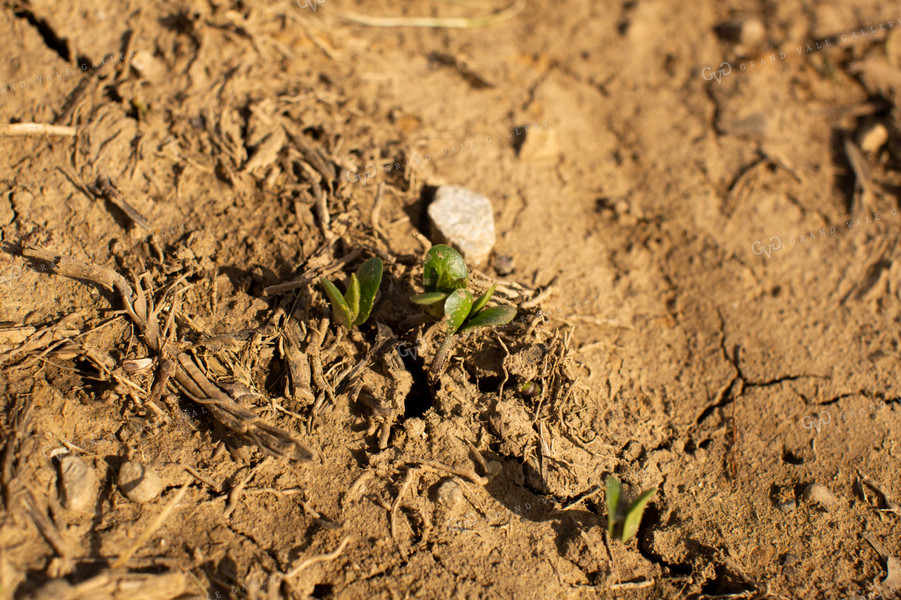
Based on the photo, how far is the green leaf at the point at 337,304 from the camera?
2330 millimetres

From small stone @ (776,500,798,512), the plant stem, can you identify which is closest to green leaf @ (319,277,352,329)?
the plant stem

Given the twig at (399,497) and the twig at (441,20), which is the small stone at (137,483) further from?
the twig at (441,20)

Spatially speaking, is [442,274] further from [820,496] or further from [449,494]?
Answer: [820,496]

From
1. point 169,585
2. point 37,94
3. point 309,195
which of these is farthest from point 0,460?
point 37,94

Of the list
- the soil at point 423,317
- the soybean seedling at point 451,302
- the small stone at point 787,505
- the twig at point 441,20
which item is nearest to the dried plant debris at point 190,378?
the soil at point 423,317

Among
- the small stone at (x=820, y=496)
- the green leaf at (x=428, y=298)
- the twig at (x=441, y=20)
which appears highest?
the twig at (x=441, y=20)

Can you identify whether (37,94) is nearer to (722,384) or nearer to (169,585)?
(169,585)

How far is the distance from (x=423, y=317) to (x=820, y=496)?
1.87 m

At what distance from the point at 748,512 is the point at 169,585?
2255mm

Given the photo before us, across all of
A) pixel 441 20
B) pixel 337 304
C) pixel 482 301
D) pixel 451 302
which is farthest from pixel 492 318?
pixel 441 20

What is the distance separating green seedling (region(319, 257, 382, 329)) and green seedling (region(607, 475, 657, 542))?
120 centimetres

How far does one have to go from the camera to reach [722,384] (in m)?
2.79

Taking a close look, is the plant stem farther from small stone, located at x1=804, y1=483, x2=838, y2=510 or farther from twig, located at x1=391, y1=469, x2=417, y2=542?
small stone, located at x1=804, y1=483, x2=838, y2=510

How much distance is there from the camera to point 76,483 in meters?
2.02
